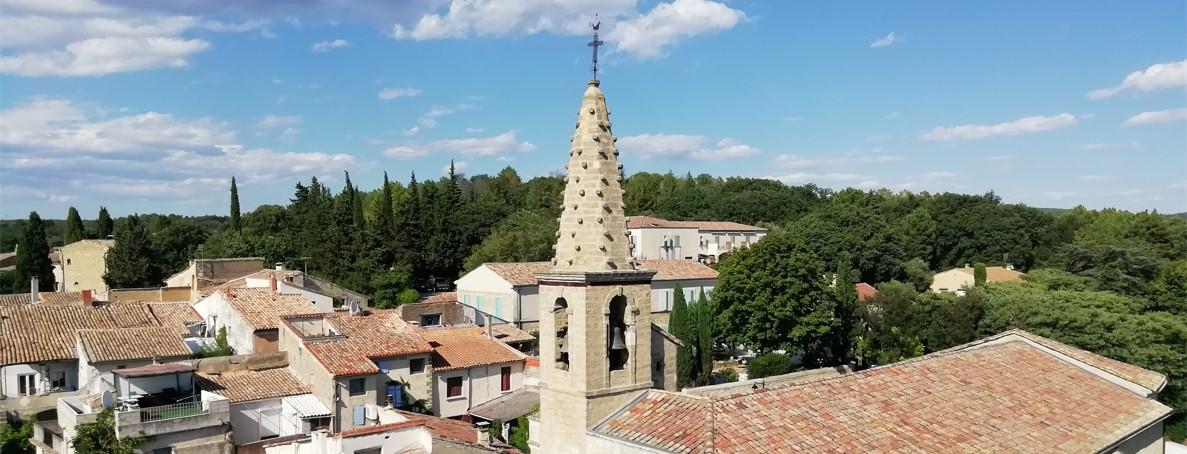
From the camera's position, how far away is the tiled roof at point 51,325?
34.6m

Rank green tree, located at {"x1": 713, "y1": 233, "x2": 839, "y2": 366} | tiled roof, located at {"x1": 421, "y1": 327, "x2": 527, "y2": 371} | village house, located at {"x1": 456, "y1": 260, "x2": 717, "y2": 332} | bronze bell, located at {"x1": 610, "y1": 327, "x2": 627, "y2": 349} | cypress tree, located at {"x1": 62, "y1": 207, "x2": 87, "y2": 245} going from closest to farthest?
bronze bell, located at {"x1": 610, "y1": 327, "x2": 627, "y2": 349}, tiled roof, located at {"x1": 421, "y1": 327, "x2": 527, "y2": 371}, green tree, located at {"x1": 713, "y1": 233, "x2": 839, "y2": 366}, village house, located at {"x1": 456, "y1": 260, "x2": 717, "y2": 332}, cypress tree, located at {"x1": 62, "y1": 207, "x2": 87, "y2": 245}

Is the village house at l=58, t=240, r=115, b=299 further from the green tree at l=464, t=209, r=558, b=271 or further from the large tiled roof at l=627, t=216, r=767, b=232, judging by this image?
the large tiled roof at l=627, t=216, r=767, b=232

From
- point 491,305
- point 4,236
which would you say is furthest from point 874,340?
point 4,236

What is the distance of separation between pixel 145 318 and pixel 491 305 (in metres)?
19.6

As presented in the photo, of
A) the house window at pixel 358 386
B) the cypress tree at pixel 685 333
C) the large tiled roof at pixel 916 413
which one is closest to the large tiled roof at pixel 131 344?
the house window at pixel 358 386

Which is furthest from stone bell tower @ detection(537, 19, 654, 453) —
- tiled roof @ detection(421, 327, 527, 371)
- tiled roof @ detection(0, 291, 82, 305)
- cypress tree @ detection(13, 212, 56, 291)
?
cypress tree @ detection(13, 212, 56, 291)

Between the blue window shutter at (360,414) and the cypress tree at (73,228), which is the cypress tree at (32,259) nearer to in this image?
the cypress tree at (73,228)

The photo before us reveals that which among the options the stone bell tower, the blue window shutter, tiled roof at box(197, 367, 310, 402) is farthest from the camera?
the blue window shutter

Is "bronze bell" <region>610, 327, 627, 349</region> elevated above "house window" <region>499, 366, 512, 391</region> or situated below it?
above

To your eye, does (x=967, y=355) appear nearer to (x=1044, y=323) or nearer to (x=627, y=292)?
(x=627, y=292)

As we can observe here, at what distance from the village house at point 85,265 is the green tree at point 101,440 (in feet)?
155

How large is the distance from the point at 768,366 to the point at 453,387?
17303 millimetres

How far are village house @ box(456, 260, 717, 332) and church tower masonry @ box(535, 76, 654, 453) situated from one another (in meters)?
31.7

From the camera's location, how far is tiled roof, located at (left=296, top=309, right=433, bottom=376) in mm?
33862
